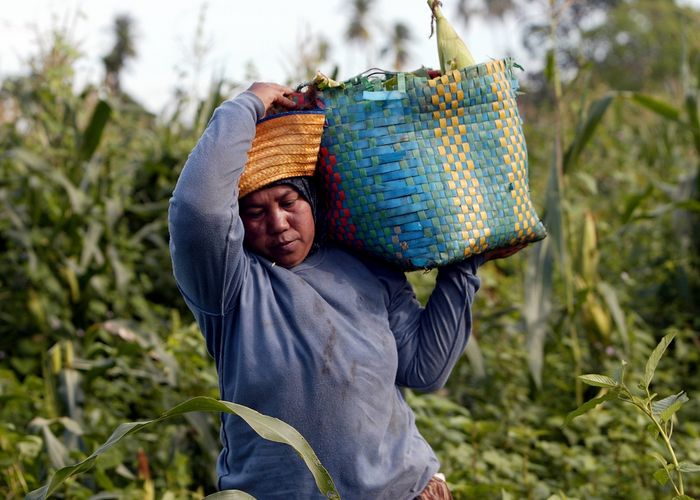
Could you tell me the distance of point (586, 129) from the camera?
3.58 metres

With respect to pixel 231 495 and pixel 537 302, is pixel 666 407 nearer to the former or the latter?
pixel 231 495

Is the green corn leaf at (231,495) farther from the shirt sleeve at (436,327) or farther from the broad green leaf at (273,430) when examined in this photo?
the shirt sleeve at (436,327)

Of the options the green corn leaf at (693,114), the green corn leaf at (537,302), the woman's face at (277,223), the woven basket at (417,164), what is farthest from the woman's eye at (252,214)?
the green corn leaf at (693,114)

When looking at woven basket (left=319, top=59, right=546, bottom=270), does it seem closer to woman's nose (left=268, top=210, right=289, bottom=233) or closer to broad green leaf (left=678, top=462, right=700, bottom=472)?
woman's nose (left=268, top=210, right=289, bottom=233)

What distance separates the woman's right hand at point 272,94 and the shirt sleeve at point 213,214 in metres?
0.08

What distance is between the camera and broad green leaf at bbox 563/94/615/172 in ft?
11.7

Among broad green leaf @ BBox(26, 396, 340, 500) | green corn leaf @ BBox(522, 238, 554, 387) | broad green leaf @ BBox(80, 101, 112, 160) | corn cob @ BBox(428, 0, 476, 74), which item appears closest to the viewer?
broad green leaf @ BBox(26, 396, 340, 500)

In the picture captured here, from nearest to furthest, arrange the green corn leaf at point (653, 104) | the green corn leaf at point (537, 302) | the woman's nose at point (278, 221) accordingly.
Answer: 1. the woman's nose at point (278, 221)
2. the green corn leaf at point (537, 302)
3. the green corn leaf at point (653, 104)

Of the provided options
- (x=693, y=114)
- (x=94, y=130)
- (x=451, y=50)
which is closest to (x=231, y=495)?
(x=451, y=50)

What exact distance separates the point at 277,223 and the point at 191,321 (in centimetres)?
260

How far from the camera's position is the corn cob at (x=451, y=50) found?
1.89m

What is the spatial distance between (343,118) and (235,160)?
29 cm

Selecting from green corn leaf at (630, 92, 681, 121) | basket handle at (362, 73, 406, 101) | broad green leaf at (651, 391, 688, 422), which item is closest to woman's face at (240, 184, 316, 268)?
basket handle at (362, 73, 406, 101)

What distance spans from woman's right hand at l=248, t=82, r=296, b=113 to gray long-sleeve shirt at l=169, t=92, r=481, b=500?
0.12ft
